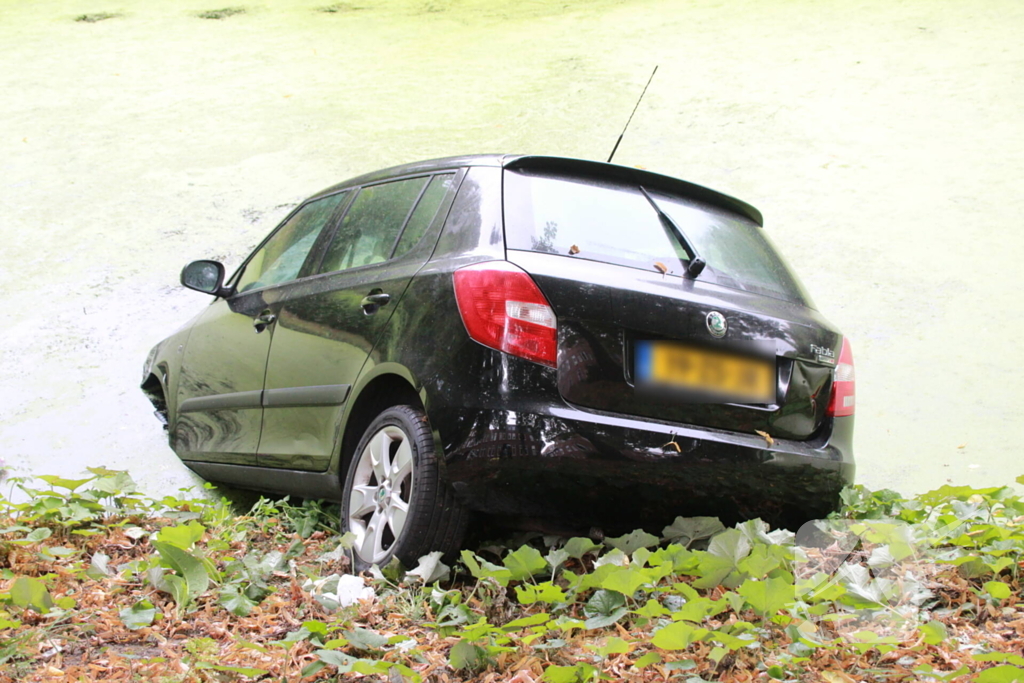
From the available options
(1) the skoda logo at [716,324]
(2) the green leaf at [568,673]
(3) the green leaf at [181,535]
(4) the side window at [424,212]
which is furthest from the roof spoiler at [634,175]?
(2) the green leaf at [568,673]

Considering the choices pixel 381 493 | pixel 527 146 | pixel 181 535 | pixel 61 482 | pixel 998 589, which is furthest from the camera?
pixel 527 146

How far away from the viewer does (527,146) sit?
8.62m

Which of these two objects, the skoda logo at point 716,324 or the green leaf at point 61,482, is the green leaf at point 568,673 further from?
the green leaf at point 61,482

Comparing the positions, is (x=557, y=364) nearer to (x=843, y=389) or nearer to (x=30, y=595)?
(x=843, y=389)

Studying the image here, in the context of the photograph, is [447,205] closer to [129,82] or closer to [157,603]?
[157,603]

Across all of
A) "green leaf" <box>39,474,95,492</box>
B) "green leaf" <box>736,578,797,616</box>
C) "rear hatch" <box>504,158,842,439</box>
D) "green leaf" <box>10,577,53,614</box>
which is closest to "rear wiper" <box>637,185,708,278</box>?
"rear hatch" <box>504,158,842,439</box>

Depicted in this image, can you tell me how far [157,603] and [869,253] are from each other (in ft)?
18.4

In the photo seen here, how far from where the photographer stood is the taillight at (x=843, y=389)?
9.49ft

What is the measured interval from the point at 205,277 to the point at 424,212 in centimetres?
154

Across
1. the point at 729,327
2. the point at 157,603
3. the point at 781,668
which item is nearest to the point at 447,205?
the point at 729,327

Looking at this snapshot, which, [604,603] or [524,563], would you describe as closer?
[604,603]

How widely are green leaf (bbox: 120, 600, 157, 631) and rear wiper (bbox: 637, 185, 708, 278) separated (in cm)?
192

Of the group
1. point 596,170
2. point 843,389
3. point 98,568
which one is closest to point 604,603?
point 843,389

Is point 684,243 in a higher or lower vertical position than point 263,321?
higher
